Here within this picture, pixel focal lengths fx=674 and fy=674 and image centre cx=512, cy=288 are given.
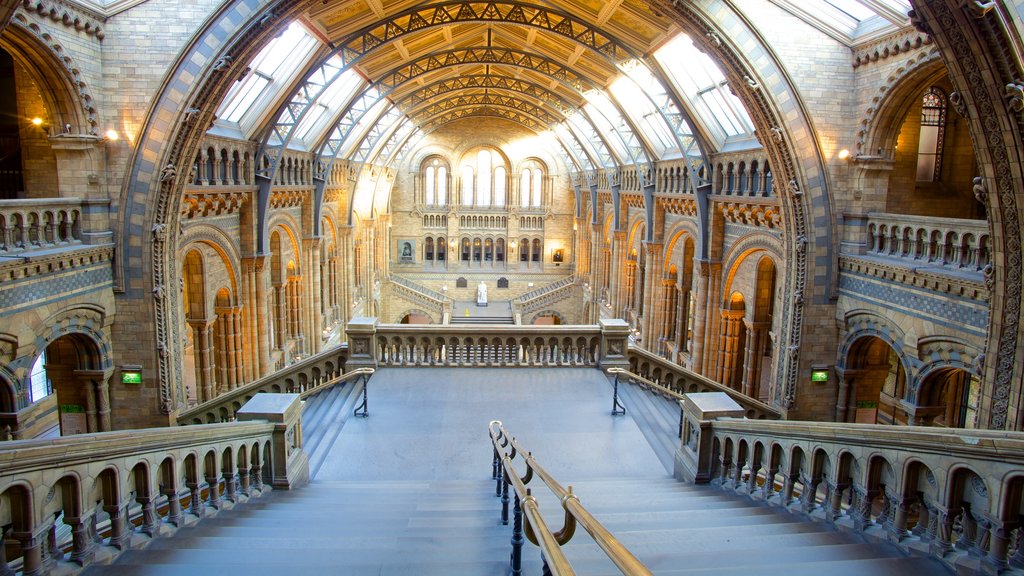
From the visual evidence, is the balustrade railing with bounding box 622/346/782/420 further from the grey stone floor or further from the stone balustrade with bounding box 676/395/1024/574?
the stone balustrade with bounding box 676/395/1024/574

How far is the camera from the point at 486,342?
14.8 meters

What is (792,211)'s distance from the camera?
1498 centimetres

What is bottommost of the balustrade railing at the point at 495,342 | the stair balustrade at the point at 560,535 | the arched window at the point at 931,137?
the balustrade railing at the point at 495,342

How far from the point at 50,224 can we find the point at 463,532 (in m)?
10.4

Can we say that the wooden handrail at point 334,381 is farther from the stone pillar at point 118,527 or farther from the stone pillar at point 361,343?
the stone pillar at point 118,527

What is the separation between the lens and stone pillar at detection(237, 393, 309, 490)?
823 cm

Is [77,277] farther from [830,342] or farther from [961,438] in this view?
[830,342]

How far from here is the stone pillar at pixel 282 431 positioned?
8.23 m

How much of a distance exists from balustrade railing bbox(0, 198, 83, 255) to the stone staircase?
235 inches

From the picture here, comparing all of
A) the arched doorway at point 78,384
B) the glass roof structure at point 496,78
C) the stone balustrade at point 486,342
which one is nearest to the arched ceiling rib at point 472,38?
the glass roof structure at point 496,78

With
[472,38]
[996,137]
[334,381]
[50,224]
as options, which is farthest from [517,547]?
[472,38]

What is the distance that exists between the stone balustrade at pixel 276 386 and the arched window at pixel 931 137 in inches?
614

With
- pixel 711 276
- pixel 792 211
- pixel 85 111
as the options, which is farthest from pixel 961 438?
pixel 711 276

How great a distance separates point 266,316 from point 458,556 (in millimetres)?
17120
